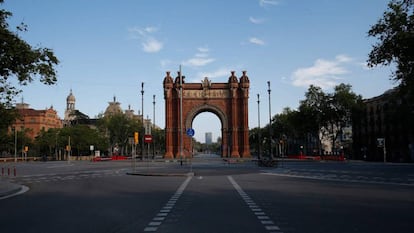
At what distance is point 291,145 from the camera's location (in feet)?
456

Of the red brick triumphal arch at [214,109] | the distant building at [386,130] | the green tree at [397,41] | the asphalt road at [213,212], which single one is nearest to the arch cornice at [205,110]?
the red brick triumphal arch at [214,109]

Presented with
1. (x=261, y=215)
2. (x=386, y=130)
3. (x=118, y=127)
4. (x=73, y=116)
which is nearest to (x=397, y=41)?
(x=261, y=215)

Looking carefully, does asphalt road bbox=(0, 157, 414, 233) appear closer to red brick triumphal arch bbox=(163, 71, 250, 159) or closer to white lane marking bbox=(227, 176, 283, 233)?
white lane marking bbox=(227, 176, 283, 233)

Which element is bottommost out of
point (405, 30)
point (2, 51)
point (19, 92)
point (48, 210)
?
point (48, 210)

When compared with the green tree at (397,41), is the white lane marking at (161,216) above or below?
below

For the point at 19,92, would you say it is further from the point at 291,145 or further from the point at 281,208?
the point at 291,145

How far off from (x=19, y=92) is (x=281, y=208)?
12440 mm

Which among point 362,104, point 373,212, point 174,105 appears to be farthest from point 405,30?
point 174,105

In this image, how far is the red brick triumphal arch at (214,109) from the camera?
83438 millimetres

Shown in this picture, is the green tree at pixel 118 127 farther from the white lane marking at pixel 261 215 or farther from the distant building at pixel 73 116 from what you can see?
the white lane marking at pixel 261 215

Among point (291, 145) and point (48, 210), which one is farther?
point (291, 145)

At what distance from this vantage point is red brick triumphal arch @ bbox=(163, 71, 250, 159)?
83.4 metres

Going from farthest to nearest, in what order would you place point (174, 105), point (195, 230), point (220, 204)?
point (174, 105)
point (220, 204)
point (195, 230)

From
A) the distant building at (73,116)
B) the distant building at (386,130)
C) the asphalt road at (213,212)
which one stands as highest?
the distant building at (73,116)
